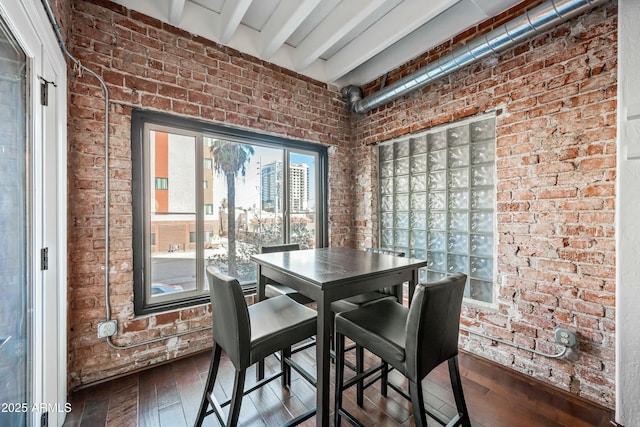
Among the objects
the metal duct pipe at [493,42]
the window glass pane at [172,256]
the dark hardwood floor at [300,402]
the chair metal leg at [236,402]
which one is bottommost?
the dark hardwood floor at [300,402]

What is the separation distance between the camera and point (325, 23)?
259cm

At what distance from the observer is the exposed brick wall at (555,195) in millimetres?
1812

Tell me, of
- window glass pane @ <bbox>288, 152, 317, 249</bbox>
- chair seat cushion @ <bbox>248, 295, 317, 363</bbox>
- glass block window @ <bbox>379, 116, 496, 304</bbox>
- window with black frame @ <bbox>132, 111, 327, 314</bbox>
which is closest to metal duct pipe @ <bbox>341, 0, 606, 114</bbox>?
glass block window @ <bbox>379, 116, 496, 304</bbox>

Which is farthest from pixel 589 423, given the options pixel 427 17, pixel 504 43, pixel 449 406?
pixel 427 17

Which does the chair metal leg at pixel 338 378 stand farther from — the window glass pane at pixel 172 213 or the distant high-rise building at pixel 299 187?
the distant high-rise building at pixel 299 187

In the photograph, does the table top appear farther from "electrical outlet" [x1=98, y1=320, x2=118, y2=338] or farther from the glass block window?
"electrical outlet" [x1=98, y1=320, x2=118, y2=338]

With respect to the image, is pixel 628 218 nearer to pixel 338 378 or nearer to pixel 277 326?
pixel 338 378

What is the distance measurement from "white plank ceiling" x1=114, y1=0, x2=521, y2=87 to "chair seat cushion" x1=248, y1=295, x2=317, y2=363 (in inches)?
90.7

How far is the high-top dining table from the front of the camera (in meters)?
1.37

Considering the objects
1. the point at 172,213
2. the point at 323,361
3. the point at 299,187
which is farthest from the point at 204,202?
the point at 323,361

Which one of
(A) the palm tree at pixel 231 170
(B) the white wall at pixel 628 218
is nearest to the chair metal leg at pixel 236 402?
(A) the palm tree at pixel 231 170

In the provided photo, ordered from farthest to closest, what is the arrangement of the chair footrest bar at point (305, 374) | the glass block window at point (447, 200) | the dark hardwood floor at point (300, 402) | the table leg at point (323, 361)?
the glass block window at point (447, 200) < the dark hardwood floor at point (300, 402) < the chair footrest bar at point (305, 374) < the table leg at point (323, 361)

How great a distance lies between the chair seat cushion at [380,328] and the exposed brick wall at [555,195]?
129 centimetres

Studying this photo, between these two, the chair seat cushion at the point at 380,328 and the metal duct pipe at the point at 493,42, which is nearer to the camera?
the chair seat cushion at the point at 380,328
